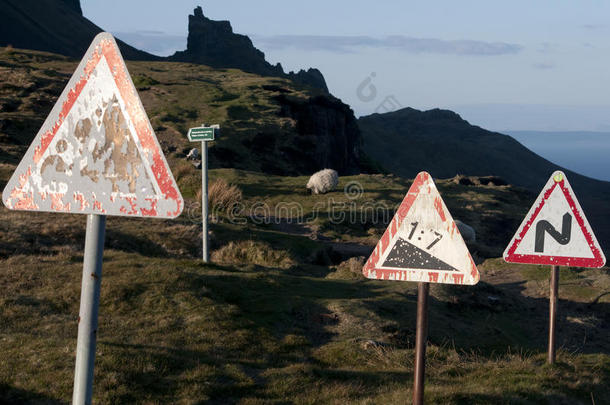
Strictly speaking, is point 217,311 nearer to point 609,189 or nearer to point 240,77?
point 240,77

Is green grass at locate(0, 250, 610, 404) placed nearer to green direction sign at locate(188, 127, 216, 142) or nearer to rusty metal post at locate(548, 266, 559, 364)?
rusty metal post at locate(548, 266, 559, 364)

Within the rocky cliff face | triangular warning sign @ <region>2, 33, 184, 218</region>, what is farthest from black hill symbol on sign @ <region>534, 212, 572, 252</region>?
the rocky cliff face

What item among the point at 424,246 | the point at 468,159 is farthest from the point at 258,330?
the point at 468,159

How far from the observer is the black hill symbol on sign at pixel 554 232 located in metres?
7.29

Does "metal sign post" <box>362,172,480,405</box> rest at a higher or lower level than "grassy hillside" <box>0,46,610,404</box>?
higher

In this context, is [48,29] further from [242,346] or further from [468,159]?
→ [242,346]

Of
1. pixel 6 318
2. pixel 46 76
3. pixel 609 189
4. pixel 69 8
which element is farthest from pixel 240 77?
pixel 69 8

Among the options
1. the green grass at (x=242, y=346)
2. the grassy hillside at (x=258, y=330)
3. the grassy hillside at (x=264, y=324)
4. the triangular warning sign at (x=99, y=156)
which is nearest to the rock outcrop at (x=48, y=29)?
the grassy hillside at (x=264, y=324)

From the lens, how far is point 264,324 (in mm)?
9453

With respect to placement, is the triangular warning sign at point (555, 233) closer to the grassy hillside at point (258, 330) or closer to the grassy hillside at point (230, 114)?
the grassy hillside at point (258, 330)

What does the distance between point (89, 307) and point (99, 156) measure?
964mm

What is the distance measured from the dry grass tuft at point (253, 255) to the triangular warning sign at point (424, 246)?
11.4 meters

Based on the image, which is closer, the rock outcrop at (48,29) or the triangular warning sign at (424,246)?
the triangular warning sign at (424,246)

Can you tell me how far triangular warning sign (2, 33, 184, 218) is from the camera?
3609mm
